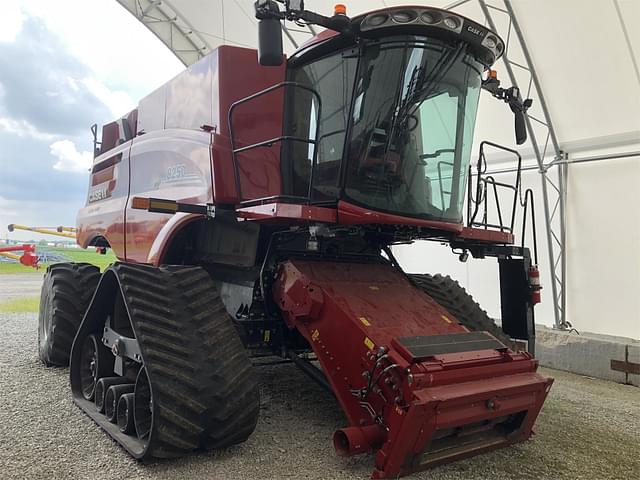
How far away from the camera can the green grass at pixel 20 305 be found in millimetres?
11578

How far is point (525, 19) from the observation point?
7.72 m

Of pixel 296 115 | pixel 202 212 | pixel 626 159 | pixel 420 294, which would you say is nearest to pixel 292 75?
pixel 296 115

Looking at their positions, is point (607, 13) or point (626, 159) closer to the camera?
point (607, 13)

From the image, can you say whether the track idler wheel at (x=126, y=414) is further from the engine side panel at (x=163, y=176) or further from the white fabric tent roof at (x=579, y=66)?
the white fabric tent roof at (x=579, y=66)

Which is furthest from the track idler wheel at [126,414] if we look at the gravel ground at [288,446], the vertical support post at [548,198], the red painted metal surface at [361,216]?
the vertical support post at [548,198]

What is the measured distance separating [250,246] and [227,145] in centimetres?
82

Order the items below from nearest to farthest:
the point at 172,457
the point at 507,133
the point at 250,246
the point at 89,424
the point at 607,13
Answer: the point at 172,457 < the point at 89,424 < the point at 250,246 < the point at 607,13 < the point at 507,133

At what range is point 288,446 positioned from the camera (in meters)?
3.54

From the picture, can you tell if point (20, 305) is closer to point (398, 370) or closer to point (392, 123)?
point (392, 123)

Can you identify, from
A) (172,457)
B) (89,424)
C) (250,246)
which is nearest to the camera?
(172,457)

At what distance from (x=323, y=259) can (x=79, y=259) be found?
18.0 feet

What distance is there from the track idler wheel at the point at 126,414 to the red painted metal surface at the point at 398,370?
119cm

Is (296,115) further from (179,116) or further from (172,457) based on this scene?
(172,457)

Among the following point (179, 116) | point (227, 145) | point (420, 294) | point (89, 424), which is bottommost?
point (89, 424)
